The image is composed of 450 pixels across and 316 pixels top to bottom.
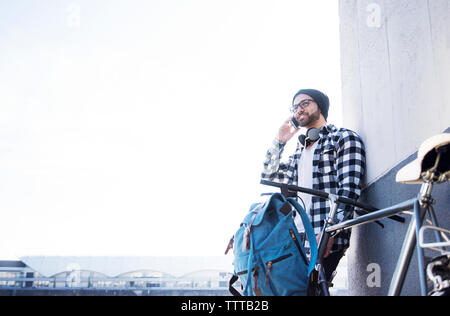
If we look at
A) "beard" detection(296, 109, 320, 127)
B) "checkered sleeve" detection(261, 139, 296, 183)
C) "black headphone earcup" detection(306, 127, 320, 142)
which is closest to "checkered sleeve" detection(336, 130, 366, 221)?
"black headphone earcup" detection(306, 127, 320, 142)

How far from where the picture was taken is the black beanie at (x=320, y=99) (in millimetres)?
2262

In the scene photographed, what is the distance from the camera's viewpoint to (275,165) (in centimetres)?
238

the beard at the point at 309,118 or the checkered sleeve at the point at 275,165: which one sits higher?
the beard at the point at 309,118

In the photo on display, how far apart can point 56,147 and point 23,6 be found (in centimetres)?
446

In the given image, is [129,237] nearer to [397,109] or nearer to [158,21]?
[158,21]

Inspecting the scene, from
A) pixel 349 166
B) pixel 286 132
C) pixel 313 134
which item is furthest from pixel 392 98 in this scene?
pixel 286 132

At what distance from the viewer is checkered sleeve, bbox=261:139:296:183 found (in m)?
2.36

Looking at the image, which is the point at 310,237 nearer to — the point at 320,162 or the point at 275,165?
the point at 320,162

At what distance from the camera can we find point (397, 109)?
1.67 meters

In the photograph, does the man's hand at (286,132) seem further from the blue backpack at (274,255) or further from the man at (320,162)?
the blue backpack at (274,255)

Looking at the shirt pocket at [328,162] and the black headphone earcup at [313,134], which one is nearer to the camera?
the shirt pocket at [328,162]

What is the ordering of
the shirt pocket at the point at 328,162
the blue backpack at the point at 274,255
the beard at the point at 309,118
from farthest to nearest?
the beard at the point at 309,118 → the shirt pocket at the point at 328,162 → the blue backpack at the point at 274,255

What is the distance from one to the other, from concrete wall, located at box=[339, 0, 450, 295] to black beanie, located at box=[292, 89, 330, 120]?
20 centimetres

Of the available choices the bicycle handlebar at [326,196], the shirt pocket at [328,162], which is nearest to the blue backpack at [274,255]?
the bicycle handlebar at [326,196]
